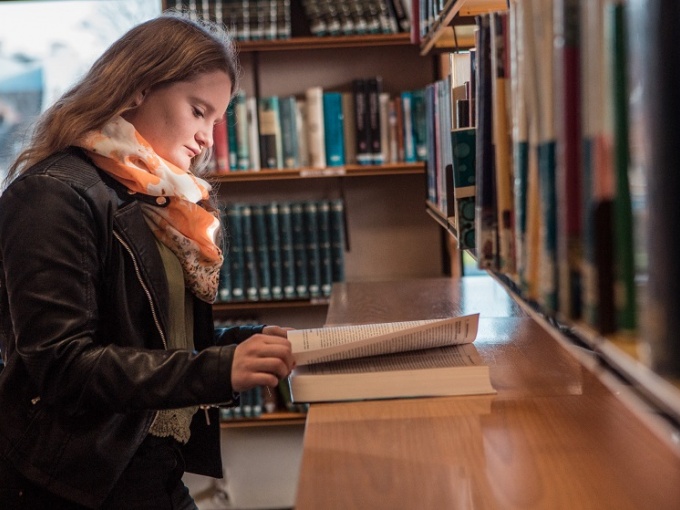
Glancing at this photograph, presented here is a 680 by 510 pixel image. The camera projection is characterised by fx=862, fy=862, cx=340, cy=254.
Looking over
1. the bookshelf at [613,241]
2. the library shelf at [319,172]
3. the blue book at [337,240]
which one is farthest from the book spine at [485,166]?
the blue book at [337,240]

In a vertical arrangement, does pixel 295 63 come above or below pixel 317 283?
above

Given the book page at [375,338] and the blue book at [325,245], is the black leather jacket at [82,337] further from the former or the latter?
the blue book at [325,245]

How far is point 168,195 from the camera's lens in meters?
1.38

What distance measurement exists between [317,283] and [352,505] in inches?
91.6

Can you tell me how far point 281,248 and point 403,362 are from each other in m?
1.90

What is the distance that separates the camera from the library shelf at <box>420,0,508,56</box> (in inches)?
64.7

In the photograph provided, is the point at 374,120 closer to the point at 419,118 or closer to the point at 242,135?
the point at 419,118

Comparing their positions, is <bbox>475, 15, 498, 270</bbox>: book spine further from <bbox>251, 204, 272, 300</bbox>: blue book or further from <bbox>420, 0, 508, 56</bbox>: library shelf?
<bbox>251, 204, 272, 300</bbox>: blue book

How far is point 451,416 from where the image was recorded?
1099 millimetres

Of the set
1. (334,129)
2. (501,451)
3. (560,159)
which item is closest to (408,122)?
(334,129)

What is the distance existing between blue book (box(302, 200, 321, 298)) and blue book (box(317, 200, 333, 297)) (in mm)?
11

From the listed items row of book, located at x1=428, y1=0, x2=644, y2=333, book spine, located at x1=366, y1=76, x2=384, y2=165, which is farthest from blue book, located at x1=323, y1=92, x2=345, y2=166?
row of book, located at x1=428, y1=0, x2=644, y2=333

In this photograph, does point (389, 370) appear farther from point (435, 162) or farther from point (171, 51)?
point (435, 162)

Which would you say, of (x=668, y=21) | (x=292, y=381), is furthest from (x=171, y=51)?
(x=668, y=21)
